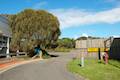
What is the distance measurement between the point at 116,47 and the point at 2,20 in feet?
66.8

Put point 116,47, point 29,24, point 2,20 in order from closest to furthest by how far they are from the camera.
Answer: point 116,47
point 29,24
point 2,20

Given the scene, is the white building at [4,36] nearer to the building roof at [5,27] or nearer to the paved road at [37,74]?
the building roof at [5,27]

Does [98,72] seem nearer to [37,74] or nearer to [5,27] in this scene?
[37,74]

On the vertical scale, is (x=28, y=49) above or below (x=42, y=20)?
below

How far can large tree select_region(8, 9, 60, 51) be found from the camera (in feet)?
142

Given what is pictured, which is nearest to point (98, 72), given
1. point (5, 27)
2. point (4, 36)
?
point (4, 36)

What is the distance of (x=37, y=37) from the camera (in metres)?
44.1

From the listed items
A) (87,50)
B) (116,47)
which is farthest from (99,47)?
(116,47)

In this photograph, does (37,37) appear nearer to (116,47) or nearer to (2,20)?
(2,20)

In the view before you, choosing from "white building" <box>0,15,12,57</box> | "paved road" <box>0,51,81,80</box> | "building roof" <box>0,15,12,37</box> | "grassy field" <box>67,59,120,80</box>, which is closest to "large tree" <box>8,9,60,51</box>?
"white building" <box>0,15,12,57</box>

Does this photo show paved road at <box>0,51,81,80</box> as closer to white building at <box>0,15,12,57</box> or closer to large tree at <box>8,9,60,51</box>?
large tree at <box>8,9,60,51</box>

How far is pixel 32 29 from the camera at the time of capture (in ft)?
142

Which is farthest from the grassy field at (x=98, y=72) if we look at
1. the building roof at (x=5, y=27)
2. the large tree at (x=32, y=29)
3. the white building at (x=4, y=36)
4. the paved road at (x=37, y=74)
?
the building roof at (x=5, y=27)

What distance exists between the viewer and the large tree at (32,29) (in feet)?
142
